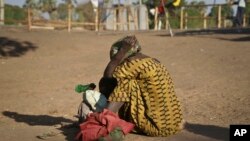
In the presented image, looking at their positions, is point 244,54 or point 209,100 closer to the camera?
point 209,100

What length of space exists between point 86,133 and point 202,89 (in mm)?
5139

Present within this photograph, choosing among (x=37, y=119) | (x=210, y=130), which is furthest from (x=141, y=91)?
(x=37, y=119)

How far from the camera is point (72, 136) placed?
5922 mm

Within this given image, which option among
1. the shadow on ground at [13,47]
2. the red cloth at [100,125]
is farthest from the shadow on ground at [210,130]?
the shadow on ground at [13,47]

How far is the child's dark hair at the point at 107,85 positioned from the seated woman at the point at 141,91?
0.22 feet

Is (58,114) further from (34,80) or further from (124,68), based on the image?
(34,80)

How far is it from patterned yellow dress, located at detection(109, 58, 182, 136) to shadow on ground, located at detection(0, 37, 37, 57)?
46.4 ft

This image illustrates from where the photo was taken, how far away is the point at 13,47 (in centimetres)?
2038

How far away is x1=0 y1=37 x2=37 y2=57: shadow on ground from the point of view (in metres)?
A: 19.3

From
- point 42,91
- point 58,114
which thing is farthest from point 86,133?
point 42,91

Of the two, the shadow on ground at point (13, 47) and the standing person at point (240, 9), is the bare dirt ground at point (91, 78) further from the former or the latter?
the standing person at point (240, 9)

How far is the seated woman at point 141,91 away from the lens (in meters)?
5.38

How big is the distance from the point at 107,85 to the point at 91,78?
7.35 metres

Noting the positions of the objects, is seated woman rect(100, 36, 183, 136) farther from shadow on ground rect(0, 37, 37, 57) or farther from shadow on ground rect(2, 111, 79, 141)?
shadow on ground rect(0, 37, 37, 57)
